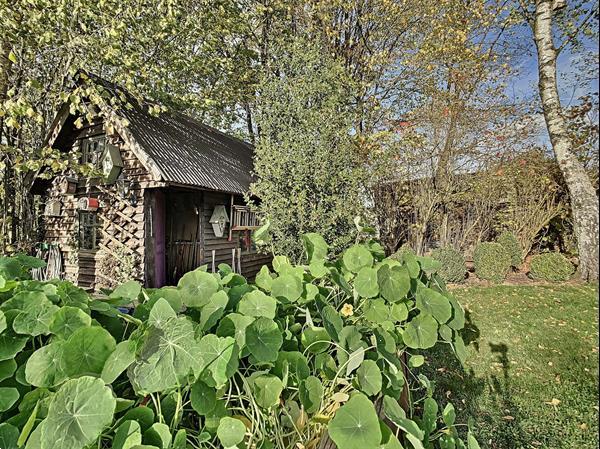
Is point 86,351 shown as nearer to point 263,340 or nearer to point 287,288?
point 263,340

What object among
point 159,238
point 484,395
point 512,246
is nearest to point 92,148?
point 159,238

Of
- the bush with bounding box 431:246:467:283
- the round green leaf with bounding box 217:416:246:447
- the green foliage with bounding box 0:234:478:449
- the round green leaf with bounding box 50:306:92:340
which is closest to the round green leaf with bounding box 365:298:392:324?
the green foliage with bounding box 0:234:478:449

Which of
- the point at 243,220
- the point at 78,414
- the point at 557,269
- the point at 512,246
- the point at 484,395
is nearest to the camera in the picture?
the point at 78,414

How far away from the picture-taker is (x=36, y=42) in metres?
4.93

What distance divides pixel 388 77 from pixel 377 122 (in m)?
1.26

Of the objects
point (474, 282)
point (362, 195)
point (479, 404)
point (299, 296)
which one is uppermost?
point (362, 195)

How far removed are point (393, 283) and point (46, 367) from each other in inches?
34.2

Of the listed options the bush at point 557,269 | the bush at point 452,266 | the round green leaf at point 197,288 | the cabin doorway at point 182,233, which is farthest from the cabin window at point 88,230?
the bush at point 557,269

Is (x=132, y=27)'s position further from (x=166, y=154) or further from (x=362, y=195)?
(x=362, y=195)

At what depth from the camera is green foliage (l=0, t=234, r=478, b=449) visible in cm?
62

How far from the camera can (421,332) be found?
1074 millimetres

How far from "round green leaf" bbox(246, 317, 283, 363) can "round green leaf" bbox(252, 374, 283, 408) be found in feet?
0.14

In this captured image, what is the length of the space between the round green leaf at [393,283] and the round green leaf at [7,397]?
2.93 ft

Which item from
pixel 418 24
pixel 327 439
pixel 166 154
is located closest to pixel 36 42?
pixel 166 154
